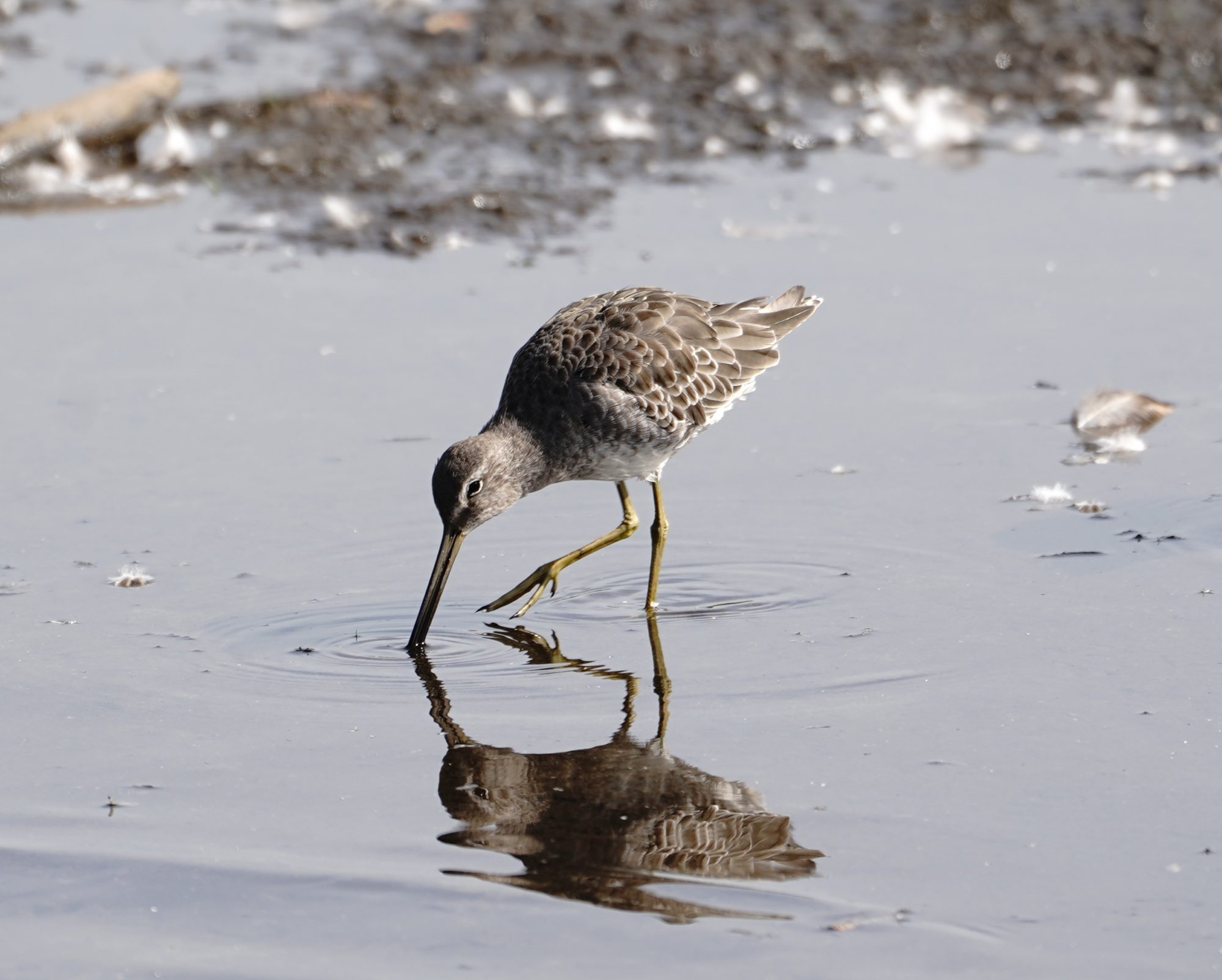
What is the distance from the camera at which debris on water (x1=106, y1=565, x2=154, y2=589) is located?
21.1ft

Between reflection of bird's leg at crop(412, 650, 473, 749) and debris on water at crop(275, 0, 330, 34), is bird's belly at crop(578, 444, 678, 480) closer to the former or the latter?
reflection of bird's leg at crop(412, 650, 473, 749)

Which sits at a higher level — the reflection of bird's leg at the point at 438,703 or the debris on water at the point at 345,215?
the debris on water at the point at 345,215

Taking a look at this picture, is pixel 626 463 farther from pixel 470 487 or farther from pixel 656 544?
pixel 470 487

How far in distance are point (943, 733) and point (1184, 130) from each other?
23.7 feet

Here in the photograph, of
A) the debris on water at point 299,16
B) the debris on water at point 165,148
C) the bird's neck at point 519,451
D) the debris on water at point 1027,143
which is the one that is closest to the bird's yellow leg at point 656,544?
the bird's neck at point 519,451

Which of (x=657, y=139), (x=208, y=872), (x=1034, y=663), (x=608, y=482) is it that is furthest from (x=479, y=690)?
(x=657, y=139)

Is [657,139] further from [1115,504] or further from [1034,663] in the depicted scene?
[1034,663]

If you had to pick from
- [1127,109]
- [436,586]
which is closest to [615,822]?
[436,586]

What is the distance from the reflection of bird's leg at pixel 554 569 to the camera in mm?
6469

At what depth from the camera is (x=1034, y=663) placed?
18.9ft

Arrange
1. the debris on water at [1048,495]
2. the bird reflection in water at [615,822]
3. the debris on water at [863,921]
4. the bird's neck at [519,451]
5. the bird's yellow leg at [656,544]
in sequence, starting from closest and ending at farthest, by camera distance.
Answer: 1. the debris on water at [863,921]
2. the bird reflection in water at [615,822]
3. the bird's yellow leg at [656,544]
4. the bird's neck at [519,451]
5. the debris on water at [1048,495]

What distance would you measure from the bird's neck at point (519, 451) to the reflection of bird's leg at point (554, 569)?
306 millimetres

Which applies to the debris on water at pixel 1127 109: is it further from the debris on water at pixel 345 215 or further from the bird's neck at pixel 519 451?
the bird's neck at pixel 519 451

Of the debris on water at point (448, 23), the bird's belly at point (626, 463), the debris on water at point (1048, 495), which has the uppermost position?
the debris on water at point (448, 23)
